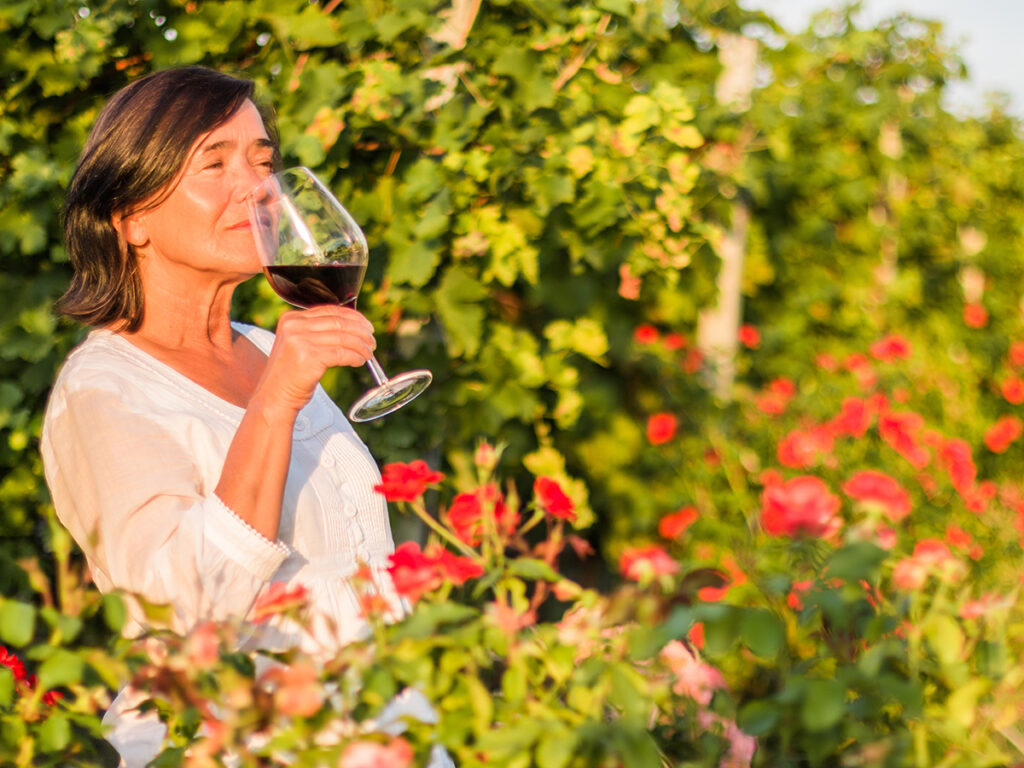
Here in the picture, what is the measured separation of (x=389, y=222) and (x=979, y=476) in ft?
17.2

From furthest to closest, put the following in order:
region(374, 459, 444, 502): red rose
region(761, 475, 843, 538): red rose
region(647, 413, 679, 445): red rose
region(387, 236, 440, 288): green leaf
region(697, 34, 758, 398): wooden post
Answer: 1. region(697, 34, 758, 398): wooden post
2. region(647, 413, 679, 445): red rose
3. region(387, 236, 440, 288): green leaf
4. region(374, 459, 444, 502): red rose
5. region(761, 475, 843, 538): red rose

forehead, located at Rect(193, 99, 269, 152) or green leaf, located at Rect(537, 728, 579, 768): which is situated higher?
forehead, located at Rect(193, 99, 269, 152)

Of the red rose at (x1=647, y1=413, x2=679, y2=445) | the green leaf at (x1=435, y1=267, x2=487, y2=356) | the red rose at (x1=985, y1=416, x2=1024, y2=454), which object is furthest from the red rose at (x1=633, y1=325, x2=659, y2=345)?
the green leaf at (x1=435, y1=267, x2=487, y2=356)

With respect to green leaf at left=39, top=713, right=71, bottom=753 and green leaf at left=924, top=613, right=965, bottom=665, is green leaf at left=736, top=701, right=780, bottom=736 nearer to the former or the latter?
green leaf at left=924, top=613, right=965, bottom=665

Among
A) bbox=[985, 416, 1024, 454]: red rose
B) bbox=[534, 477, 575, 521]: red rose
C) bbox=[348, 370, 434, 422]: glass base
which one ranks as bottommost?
bbox=[985, 416, 1024, 454]: red rose

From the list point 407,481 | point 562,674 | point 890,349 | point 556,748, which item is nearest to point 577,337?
point 407,481

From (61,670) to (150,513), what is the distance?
557 mm

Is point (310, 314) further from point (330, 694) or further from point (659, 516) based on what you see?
point (659, 516)

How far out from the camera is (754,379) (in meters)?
6.87

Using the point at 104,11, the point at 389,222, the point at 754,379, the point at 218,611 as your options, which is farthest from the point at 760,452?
the point at 218,611

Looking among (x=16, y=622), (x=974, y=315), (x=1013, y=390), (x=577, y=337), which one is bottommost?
(x=1013, y=390)

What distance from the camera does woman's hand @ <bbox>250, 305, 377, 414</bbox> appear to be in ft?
4.65

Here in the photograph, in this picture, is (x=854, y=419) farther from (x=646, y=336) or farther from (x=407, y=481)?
(x=407, y=481)

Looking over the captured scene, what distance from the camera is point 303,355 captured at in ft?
4.65
